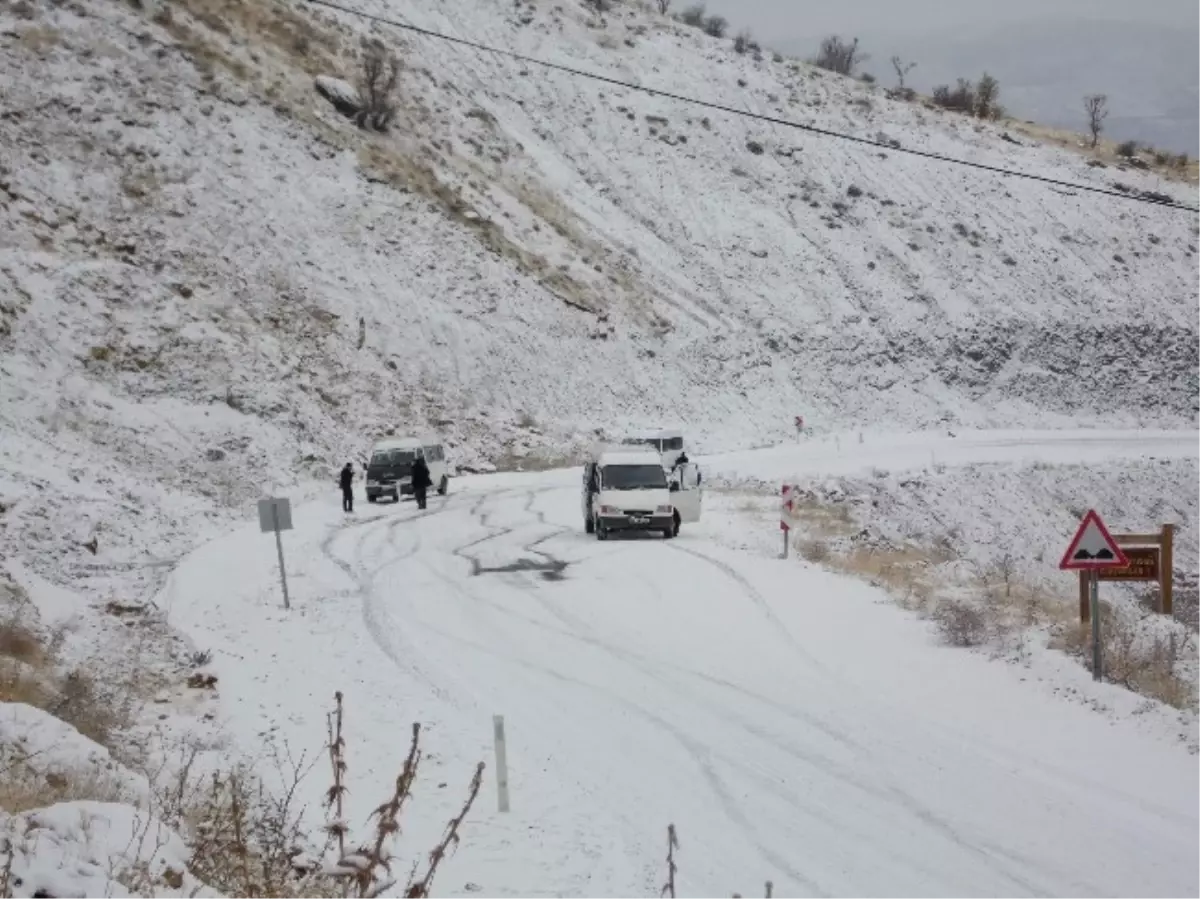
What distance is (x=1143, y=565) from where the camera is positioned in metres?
13.3

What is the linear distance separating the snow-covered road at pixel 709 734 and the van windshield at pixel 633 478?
541 centimetres

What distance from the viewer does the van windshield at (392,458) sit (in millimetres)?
33031

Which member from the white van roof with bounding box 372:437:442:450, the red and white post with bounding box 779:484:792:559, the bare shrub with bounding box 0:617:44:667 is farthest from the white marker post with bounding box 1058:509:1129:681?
the white van roof with bounding box 372:437:442:450

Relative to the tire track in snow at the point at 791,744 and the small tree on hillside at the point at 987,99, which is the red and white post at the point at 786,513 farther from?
the small tree on hillside at the point at 987,99

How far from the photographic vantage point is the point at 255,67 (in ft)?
156

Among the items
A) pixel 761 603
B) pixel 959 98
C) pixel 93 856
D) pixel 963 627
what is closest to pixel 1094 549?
pixel 963 627

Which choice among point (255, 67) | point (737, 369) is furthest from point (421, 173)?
point (737, 369)

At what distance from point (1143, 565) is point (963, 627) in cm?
239

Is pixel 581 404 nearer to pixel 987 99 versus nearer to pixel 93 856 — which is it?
pixel 93 856

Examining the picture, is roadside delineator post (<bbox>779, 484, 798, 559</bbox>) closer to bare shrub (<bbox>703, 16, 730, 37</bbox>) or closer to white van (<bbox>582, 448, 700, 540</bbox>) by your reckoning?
white van (<bbox>582, 448, 700, 540</bbox>)

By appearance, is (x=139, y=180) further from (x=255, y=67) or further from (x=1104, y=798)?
(x=1104, y=798)

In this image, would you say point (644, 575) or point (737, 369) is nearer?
point (644, 575)

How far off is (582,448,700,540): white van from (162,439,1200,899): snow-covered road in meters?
4.57

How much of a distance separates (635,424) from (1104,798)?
3844cm
